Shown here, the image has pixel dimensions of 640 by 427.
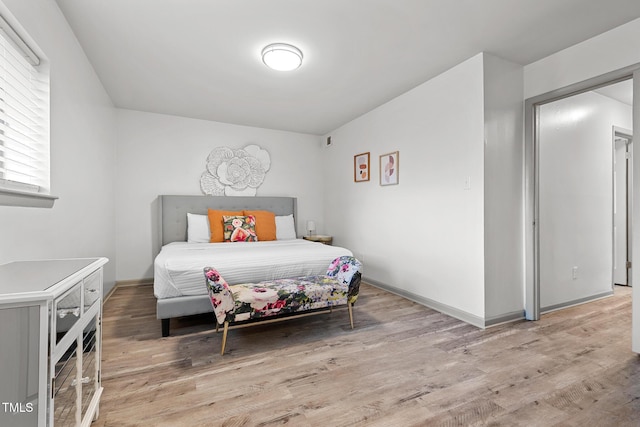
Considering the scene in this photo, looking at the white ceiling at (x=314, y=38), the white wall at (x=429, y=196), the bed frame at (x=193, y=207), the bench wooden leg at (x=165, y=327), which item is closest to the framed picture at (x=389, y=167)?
the white wall at (x=429, y=196)

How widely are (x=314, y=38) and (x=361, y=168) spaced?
89.5 inches

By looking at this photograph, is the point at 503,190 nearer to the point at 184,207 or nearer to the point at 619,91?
the point at 619,91

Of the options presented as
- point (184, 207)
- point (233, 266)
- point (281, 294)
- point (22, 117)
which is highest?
point (22, 117)

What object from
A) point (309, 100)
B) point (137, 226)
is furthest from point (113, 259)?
point (309, 100)

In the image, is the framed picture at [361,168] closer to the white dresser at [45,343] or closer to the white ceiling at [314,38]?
the white ceiling at [314,38]

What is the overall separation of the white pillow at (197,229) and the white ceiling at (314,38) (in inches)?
65.6

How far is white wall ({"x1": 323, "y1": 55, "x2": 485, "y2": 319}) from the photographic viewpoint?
2795 millimetres

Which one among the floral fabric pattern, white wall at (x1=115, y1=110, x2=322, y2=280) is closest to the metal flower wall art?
white wall at (x1=115, y1=110, x2=322, y2=280)

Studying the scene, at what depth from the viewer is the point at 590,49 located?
2482 millimetres

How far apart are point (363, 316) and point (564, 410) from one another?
65.9 inches

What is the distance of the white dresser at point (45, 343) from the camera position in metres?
0.83

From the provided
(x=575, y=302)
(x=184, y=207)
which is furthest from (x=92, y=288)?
(x=575, y=302)

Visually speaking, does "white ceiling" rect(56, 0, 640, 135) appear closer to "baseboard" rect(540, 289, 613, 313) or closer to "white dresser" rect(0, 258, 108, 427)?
"white dresser" rect(0, 258, 108, 427)

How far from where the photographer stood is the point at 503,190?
283 cm
